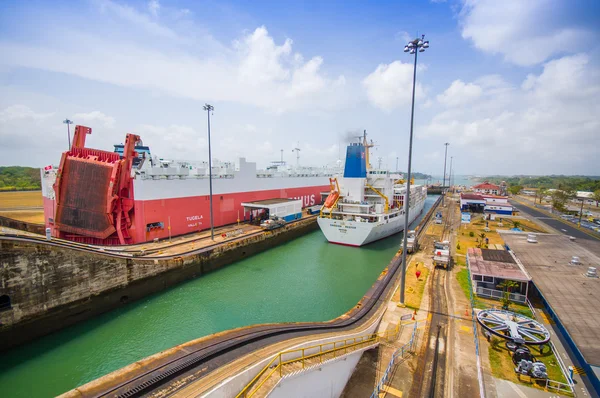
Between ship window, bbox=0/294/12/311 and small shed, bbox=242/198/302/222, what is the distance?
755 inches

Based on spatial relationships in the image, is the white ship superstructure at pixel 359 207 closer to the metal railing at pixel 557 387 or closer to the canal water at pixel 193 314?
the canal water at pixel 193 314

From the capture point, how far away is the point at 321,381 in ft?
23.3

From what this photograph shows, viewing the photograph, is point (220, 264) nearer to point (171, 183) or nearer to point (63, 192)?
point (171, 183)

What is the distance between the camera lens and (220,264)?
20.1 meters

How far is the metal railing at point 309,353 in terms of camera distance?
592 centimetres

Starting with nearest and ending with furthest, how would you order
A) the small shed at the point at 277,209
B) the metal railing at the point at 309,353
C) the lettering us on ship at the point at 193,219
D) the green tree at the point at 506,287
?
the metal railing at the point at 309,353
the green tree at the point at 506,287
the lettering us on ship at the point at 193,219
the small shed at the point at 277,209

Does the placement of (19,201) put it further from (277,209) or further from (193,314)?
(193,314)

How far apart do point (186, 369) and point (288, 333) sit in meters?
3.33

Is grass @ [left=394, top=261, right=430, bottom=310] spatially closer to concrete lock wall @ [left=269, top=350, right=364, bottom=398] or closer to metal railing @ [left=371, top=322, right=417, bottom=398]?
metal railing @ [left=371, top=322, right=417, bottom=398]

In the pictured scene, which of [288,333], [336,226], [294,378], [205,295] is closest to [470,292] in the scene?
[288,333]

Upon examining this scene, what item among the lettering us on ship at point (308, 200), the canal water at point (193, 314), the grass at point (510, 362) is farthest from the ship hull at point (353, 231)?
the lettering us on ship at point (308, 200)

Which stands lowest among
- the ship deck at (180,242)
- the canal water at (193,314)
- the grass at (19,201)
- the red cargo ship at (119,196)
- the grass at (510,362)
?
the canal water at (193,314)

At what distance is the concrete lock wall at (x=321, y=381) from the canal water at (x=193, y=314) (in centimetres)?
492

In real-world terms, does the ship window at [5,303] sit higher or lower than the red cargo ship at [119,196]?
lower
